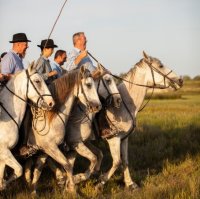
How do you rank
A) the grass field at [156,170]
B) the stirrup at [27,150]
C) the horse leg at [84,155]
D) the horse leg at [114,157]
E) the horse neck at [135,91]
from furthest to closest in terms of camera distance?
the horse neck at [135,91] → the horse leg at [114,157] → the horse leg at [84,155] → the stirrup at [27,150] → the grass field at [156,170]

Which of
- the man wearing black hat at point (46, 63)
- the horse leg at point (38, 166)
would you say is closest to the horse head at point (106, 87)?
the man wearing black hat at point (46, 63)

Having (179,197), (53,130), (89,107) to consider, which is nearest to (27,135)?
(53,130)

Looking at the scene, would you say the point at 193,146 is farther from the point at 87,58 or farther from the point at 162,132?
the point at 87,58

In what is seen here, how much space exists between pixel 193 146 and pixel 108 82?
18.7ft

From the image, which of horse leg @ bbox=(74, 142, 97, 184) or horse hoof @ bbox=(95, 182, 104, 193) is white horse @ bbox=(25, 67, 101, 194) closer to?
horse leg @ bbox=(74, 142, 97, 184)

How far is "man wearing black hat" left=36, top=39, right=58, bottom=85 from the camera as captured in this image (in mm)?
9023

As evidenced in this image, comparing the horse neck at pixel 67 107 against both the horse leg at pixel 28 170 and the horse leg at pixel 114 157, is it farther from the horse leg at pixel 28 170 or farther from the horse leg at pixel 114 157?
the horse leg at pixel 114 157

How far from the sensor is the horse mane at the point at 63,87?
8328 mm

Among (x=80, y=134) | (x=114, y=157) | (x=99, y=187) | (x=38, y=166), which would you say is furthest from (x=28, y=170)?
(x=114, y=157)

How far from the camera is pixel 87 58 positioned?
9.68m

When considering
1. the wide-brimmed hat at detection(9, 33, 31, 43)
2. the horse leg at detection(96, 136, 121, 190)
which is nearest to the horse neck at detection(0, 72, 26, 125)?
the wide-brimmed hat at detection(9, 33, 31, 43)

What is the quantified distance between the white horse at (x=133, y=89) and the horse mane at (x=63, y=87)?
152 cm

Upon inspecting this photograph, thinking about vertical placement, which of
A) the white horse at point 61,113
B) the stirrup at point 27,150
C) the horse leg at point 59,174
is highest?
the white horse at point 61,113

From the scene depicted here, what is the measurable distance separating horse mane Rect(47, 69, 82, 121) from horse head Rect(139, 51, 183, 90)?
226 cm
